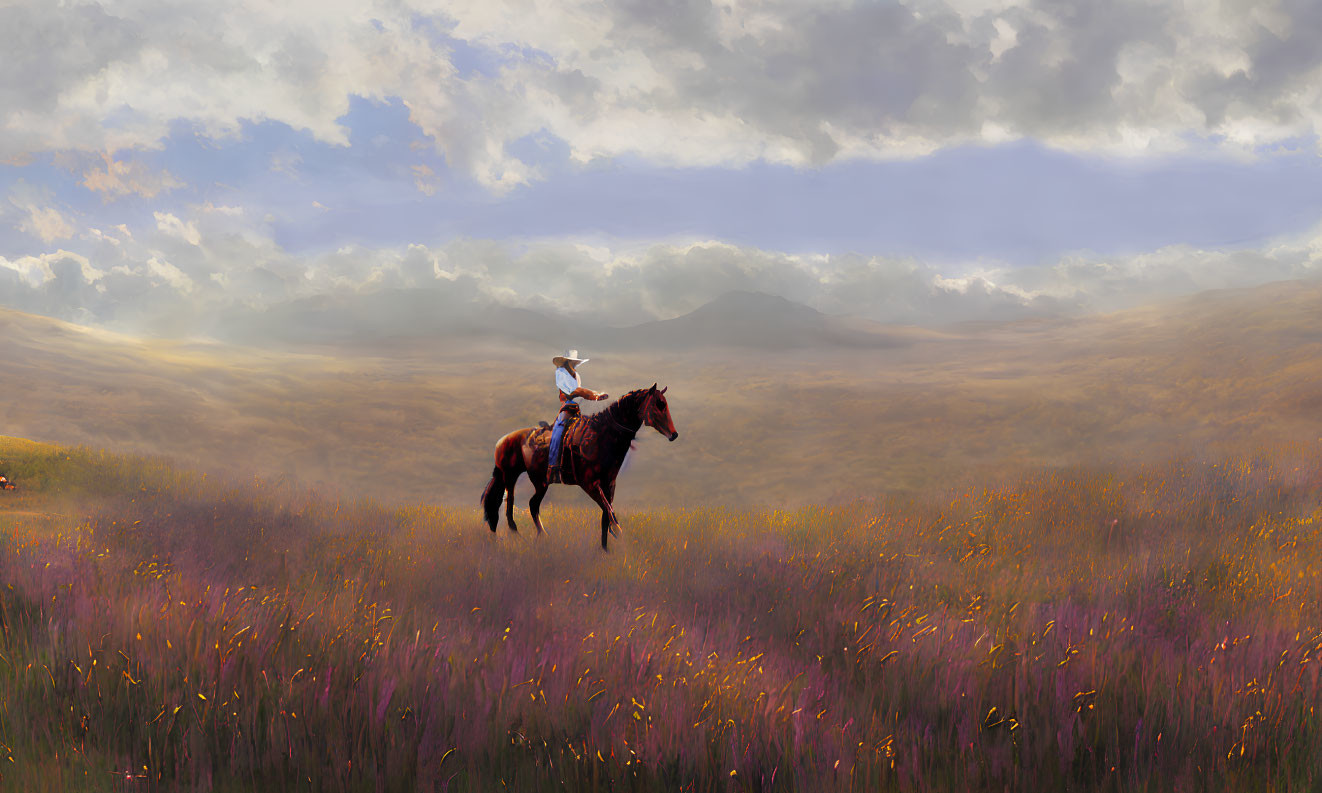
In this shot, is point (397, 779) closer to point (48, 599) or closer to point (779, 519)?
point (48, 599)

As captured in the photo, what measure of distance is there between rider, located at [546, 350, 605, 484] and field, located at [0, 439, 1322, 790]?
5.33 ft

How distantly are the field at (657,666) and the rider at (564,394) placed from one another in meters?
1.62

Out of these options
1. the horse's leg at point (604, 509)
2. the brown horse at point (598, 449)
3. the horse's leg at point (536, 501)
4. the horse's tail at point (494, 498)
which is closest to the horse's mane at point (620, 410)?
the brown horse at point (598, 449)

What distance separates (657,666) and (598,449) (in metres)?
5.05

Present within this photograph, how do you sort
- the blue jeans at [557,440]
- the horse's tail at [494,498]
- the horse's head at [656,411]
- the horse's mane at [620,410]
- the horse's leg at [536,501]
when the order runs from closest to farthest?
the horse's head at [656,411] → the horse's mane at [620,410] → the blue jeans at [557,440] → the horse's leg at [536,501] → the horse's tail at [494,498]

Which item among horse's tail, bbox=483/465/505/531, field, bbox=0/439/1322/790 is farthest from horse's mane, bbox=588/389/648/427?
horse's tail, bbox=483/465/505/531

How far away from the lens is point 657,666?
426 centimetres

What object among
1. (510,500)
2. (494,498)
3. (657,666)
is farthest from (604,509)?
(657,666)

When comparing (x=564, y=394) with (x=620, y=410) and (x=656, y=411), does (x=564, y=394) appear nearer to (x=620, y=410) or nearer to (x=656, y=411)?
(x=620, y=410)

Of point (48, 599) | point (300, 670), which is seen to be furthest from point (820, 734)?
point (48, 599)

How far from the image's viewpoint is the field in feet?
10.6

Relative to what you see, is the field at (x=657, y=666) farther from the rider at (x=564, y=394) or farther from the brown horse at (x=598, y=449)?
the rider at (x=564, y=394)

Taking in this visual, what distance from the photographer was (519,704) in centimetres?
365

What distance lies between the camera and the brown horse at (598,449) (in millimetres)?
8742
